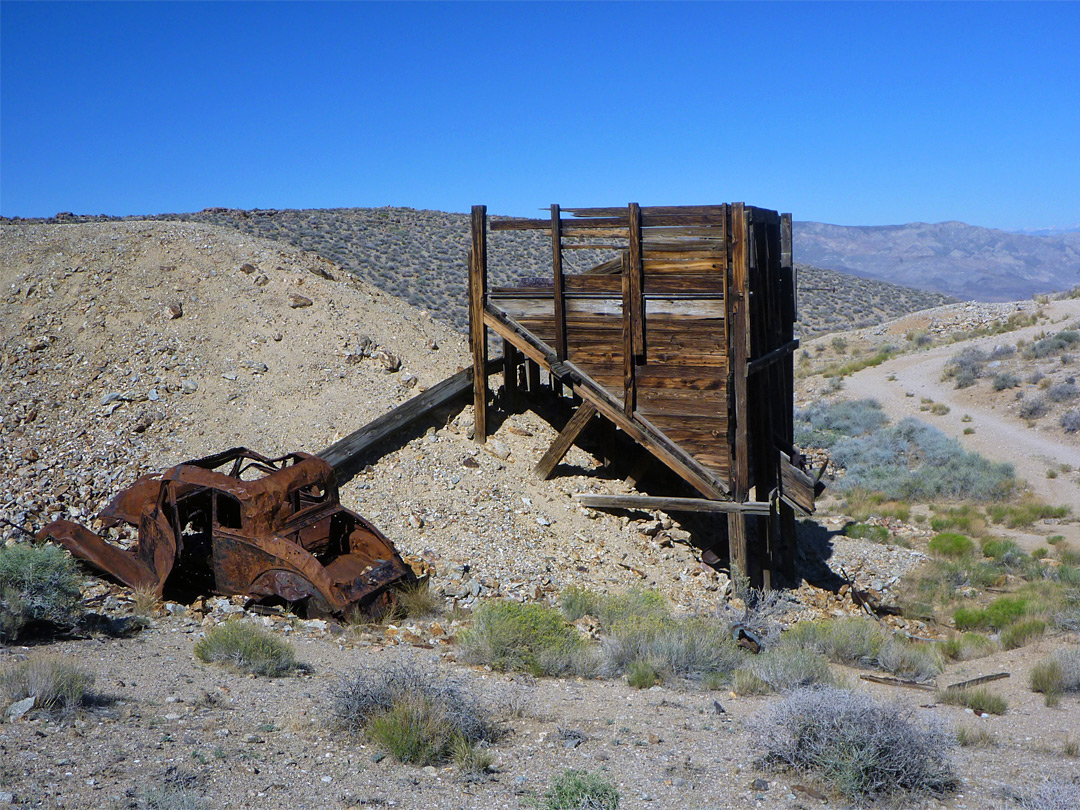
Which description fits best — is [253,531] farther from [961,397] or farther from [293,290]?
[961,397]

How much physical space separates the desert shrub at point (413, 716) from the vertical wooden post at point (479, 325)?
5624 mm

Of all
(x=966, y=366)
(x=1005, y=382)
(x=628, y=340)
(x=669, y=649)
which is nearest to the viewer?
(x=669, y=649)

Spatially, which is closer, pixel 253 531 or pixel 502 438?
pixel 253 531

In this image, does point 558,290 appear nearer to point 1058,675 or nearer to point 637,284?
point 637,284

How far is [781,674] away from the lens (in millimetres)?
6453

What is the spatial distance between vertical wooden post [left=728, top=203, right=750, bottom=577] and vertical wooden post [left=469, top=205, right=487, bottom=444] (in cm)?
293

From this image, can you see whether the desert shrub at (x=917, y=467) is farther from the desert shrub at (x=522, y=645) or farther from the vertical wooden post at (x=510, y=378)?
the desert shrub at (x=522, y=645)

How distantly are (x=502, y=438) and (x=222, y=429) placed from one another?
3.26 meters

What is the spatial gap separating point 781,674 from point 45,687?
15.6 ft

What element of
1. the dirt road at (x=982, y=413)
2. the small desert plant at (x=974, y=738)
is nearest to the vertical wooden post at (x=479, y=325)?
the small desert plant at (x=974, y=738)

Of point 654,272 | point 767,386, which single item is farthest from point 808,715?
point 767,386

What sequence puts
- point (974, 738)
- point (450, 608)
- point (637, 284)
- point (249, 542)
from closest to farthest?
point (974, 738), point (249, 542), point (450, 608), point (637, 284)

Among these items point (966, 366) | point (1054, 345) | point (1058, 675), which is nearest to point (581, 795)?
point (1058, 675)

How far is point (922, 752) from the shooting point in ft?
15.3
